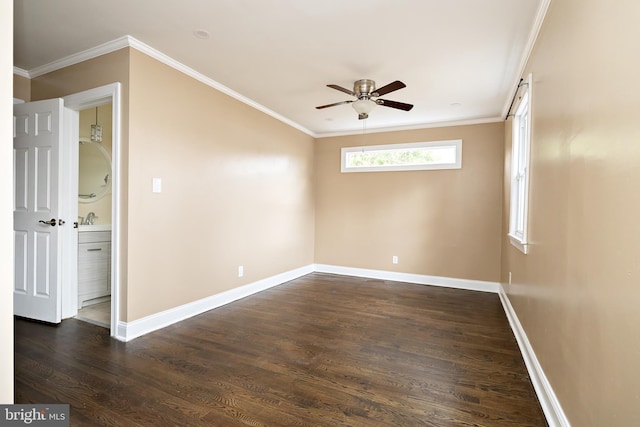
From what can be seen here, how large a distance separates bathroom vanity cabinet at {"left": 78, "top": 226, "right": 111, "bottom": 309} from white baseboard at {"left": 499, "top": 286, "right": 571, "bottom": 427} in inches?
164

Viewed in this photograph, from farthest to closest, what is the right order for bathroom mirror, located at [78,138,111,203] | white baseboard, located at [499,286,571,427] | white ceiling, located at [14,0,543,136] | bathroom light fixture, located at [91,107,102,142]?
bathroom mirror, located at [78,138,111,203]
bathroom light fixture, located at [91,107,102,142]
white ceiling, located at [14,0,543,136]
white baseboard, located at [499,286,571,427]

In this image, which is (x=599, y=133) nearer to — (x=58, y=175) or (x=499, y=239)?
(x=499, y=239)

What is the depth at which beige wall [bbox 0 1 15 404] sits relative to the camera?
4.04 ft

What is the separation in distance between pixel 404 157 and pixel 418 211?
0.91 meters

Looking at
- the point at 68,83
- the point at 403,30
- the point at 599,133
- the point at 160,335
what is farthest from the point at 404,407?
the point at 68,83

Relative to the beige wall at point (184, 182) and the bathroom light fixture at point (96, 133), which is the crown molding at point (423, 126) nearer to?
the beige wall at point (184, 182)

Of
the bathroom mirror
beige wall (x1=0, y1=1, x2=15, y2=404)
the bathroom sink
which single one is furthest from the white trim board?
the bathroom mirror

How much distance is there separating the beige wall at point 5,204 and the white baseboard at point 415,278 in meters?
4.54

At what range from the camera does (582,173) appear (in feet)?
4.51

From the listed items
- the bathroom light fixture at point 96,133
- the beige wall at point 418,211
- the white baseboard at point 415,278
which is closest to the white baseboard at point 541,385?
the white baseboard at point 415,278

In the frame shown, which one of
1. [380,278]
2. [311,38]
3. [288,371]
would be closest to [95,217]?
[288,371]

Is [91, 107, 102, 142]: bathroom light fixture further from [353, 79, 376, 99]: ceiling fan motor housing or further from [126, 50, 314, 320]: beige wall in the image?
[353, 79, 376, 99]: ceiling fan motor housing

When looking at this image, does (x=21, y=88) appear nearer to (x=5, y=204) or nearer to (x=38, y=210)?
Answer: (x=38, y=210)

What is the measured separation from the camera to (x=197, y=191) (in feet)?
10.7
